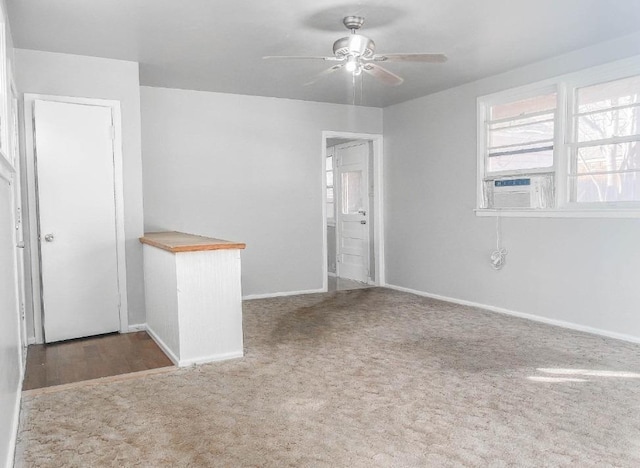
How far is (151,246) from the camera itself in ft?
13.1

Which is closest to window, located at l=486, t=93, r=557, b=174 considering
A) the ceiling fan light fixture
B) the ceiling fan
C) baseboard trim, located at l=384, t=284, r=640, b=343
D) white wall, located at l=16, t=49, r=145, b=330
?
baseboard trim, located at l=384, t=284, r=640, b=343

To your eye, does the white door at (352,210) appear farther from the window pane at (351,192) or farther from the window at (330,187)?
the window at (330,187)

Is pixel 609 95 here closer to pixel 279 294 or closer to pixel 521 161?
pixel 521 161

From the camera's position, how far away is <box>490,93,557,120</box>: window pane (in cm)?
442

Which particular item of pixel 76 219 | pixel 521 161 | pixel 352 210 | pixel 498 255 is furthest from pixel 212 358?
pixel 352 210

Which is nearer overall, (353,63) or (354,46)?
(354,46)

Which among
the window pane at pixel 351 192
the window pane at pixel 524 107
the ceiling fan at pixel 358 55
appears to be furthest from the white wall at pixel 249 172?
the ceiling fan at pixel 358 55

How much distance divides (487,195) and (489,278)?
0.84m

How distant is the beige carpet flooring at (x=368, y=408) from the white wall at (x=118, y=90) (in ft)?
4.08

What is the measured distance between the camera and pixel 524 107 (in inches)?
183

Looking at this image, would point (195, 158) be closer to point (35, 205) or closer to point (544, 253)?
point (35, 205)

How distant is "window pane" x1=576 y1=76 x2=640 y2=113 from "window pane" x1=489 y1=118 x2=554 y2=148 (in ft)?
1.02

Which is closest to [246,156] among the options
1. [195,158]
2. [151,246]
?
[195,158]

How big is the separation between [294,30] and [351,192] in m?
3.69
